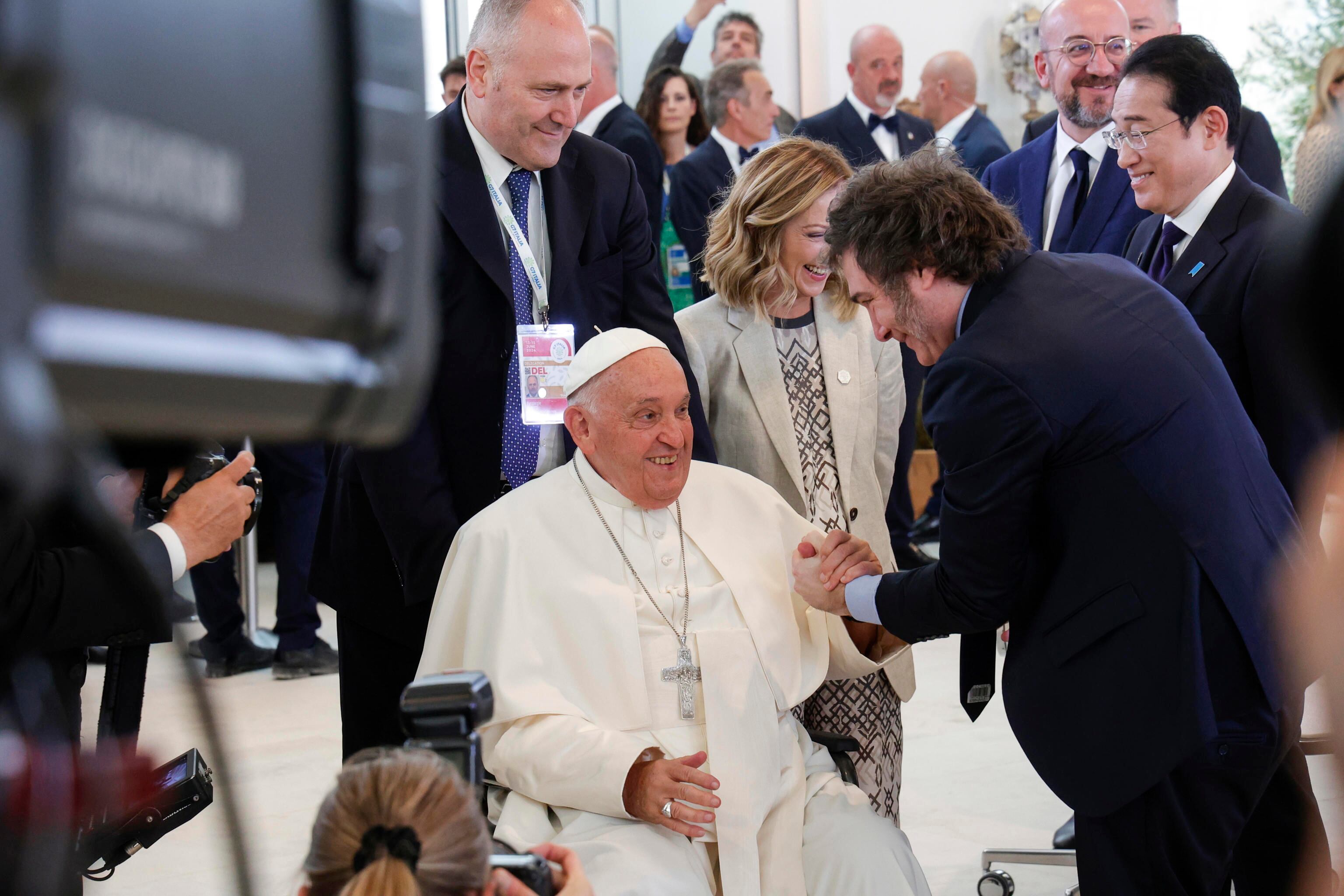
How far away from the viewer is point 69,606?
233 centimetres

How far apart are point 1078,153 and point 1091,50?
33 cm

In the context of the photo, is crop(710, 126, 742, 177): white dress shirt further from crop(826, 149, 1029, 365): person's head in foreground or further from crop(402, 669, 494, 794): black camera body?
crop(402, 669, 494, 794): black camera body

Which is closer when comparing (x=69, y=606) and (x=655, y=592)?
(x=69, y=606)

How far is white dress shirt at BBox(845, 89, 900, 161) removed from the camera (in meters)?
6.46

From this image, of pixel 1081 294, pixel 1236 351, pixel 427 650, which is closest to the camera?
pixel 1081 294

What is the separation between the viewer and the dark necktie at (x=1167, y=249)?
3088mm

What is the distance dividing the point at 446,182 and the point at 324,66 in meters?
2.23

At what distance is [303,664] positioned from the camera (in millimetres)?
5449

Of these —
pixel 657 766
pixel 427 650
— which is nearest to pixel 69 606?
pixel 427 650

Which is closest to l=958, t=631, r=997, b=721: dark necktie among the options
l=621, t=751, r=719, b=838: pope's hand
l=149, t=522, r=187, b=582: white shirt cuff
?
l=621, t=751, r=719, b=838: pope's hand

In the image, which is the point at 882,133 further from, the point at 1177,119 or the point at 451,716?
the point at 451,716

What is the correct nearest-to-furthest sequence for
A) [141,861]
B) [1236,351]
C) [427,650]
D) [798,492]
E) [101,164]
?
1. [101,164]
2. [427,650]
3. [1236,351]
4. [798,492]
5. [141,861]

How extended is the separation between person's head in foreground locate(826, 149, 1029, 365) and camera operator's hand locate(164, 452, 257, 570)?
139 centimetres

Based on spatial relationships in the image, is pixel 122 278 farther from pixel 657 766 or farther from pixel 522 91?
pixel 522 91
